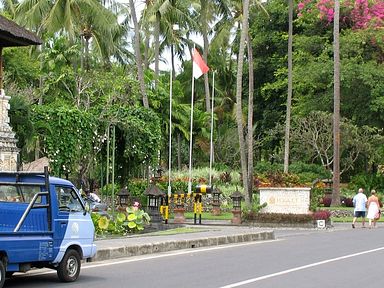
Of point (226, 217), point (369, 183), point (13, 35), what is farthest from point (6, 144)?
point (369, 183)

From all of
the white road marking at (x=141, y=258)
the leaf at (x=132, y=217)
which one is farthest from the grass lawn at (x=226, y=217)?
the white road marking at (x=141, y=258)

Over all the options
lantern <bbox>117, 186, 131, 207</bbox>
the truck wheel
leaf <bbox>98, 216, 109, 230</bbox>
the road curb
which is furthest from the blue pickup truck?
lantern <bbox>117, 186, 131, 207</bbox>

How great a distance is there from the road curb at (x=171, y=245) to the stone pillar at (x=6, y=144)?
6.47 metres

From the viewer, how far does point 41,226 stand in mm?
13195

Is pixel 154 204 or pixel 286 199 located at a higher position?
pixel 286 199

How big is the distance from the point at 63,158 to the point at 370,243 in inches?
584

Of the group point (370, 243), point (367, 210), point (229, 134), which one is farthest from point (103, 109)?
point (229, 134)

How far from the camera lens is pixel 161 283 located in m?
13.6

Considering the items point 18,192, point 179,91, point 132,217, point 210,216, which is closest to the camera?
point 18,192

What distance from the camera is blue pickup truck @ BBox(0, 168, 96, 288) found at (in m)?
12.5

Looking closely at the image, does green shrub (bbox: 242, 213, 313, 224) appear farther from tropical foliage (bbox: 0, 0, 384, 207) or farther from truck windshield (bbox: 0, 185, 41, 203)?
truck windshield (bbox: 0, 185, 41, 203)

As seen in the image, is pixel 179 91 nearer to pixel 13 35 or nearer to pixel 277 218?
pixel 277 218

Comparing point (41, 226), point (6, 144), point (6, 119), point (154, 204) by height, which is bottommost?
point (41, 226)

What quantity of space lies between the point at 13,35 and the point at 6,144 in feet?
11.6
